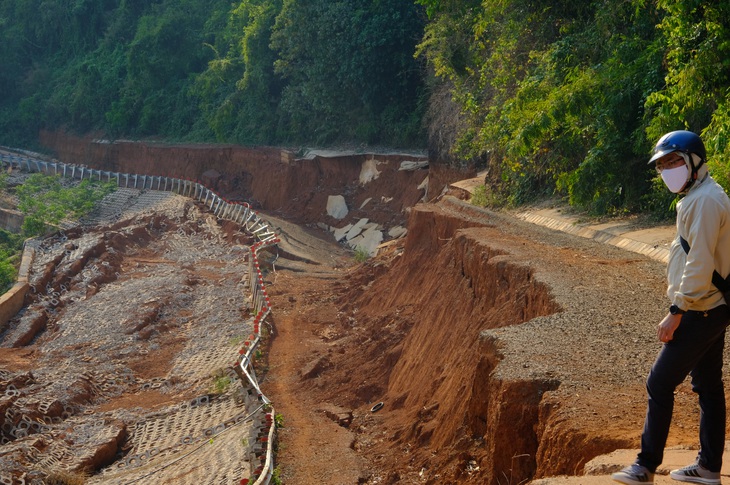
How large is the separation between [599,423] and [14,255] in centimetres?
2929

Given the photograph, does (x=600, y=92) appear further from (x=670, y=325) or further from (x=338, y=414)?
(x=670, y=325)

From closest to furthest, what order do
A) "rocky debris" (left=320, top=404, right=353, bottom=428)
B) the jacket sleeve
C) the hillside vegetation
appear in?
the jacket sleeve
"rocky debris" (left=320, top=404, right=353, bottom=428)
the hillside vegetation

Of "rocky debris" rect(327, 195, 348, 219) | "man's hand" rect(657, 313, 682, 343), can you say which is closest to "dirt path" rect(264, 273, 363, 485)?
"man's hand" rect(657, 313, 682, 343)

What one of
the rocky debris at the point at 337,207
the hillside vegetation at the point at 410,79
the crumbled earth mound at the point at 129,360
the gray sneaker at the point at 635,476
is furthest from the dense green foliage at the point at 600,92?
the rocky debris at the point at 337,207

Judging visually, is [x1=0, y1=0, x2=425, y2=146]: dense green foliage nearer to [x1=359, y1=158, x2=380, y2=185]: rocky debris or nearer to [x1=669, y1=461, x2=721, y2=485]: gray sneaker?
[x1=359, y1=158, x2=380, y2=185]: rocky debris

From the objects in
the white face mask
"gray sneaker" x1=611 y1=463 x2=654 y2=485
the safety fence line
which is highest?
the white face mask

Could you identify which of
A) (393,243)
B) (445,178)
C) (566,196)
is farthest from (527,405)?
(445,178)

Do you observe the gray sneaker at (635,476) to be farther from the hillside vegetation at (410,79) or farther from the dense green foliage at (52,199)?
the dense green foliage at (52,199)

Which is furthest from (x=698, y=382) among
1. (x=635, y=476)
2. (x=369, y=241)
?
(x=369, y=241)

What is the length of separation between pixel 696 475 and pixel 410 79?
34046 millimetres

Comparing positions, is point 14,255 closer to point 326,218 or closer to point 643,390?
point 326,218

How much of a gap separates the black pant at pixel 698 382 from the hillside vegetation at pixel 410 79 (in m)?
6.74

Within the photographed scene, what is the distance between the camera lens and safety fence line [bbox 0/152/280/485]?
12875 millimetres

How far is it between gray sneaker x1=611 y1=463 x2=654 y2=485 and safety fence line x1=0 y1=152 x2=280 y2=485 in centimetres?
636
